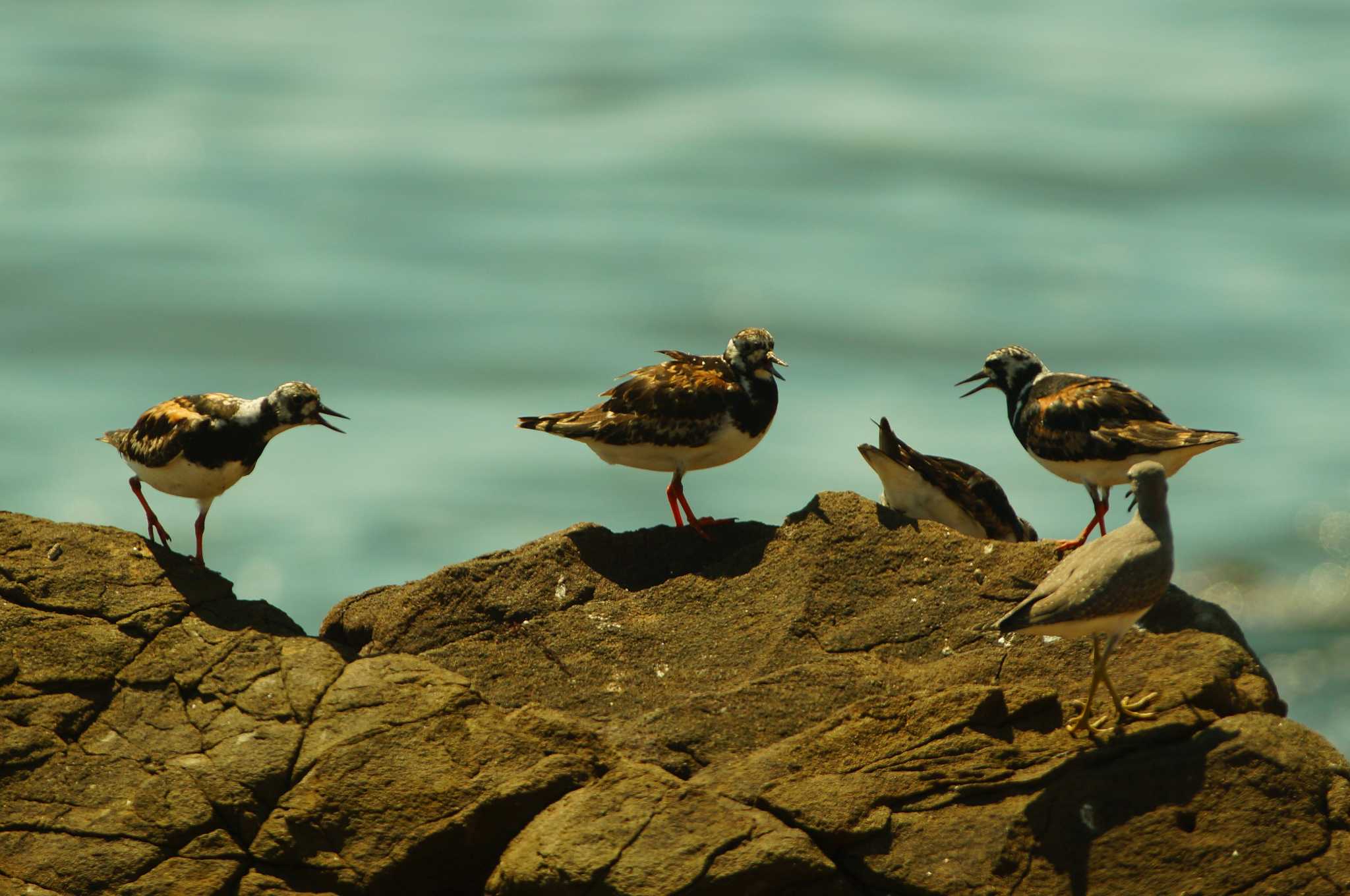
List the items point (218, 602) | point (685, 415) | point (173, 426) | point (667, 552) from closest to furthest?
point (218, 602) < point (667, 552) < point (173, 426) < point (685, 415)

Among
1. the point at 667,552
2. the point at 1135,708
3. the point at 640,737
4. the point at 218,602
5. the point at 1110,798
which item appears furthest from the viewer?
the point at 667,552

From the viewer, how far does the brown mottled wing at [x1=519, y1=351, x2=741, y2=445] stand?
524 inches

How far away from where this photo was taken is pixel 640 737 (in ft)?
32.0

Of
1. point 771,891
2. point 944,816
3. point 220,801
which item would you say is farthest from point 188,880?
point 944,816

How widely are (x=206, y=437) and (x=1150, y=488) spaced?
259 inches

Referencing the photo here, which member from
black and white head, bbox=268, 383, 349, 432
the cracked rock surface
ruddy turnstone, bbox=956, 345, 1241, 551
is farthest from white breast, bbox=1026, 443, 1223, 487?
black and white head, bbox=268, 383, 349, 432

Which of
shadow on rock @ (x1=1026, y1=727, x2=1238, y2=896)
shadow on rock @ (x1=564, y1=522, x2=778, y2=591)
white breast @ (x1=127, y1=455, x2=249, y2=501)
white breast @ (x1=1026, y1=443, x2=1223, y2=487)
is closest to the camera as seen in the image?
shadow on rock @ (x1=1026, y1=727, x2=1238, y2=896)

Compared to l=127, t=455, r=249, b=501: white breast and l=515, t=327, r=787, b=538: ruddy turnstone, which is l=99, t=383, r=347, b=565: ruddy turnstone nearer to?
l=127, t=455, r=249, b=501: white breast

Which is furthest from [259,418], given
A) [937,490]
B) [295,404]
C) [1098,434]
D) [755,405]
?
[1098,434]

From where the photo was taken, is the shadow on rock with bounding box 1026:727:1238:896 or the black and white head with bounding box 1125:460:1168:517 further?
the black and white head with bounding box 1125:460:1168:517

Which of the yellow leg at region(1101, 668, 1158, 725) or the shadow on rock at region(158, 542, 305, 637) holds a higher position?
the shadow on rock at region(158, 542, 305, 637)

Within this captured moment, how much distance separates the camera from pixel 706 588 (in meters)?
11.3

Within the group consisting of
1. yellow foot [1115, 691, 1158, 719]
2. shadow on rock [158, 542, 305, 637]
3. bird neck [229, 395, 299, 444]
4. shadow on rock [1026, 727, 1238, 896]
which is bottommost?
shadow on rock [1026, 727, 1238, 896]

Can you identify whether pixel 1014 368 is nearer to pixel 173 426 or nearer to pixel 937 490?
pixel 937 490
